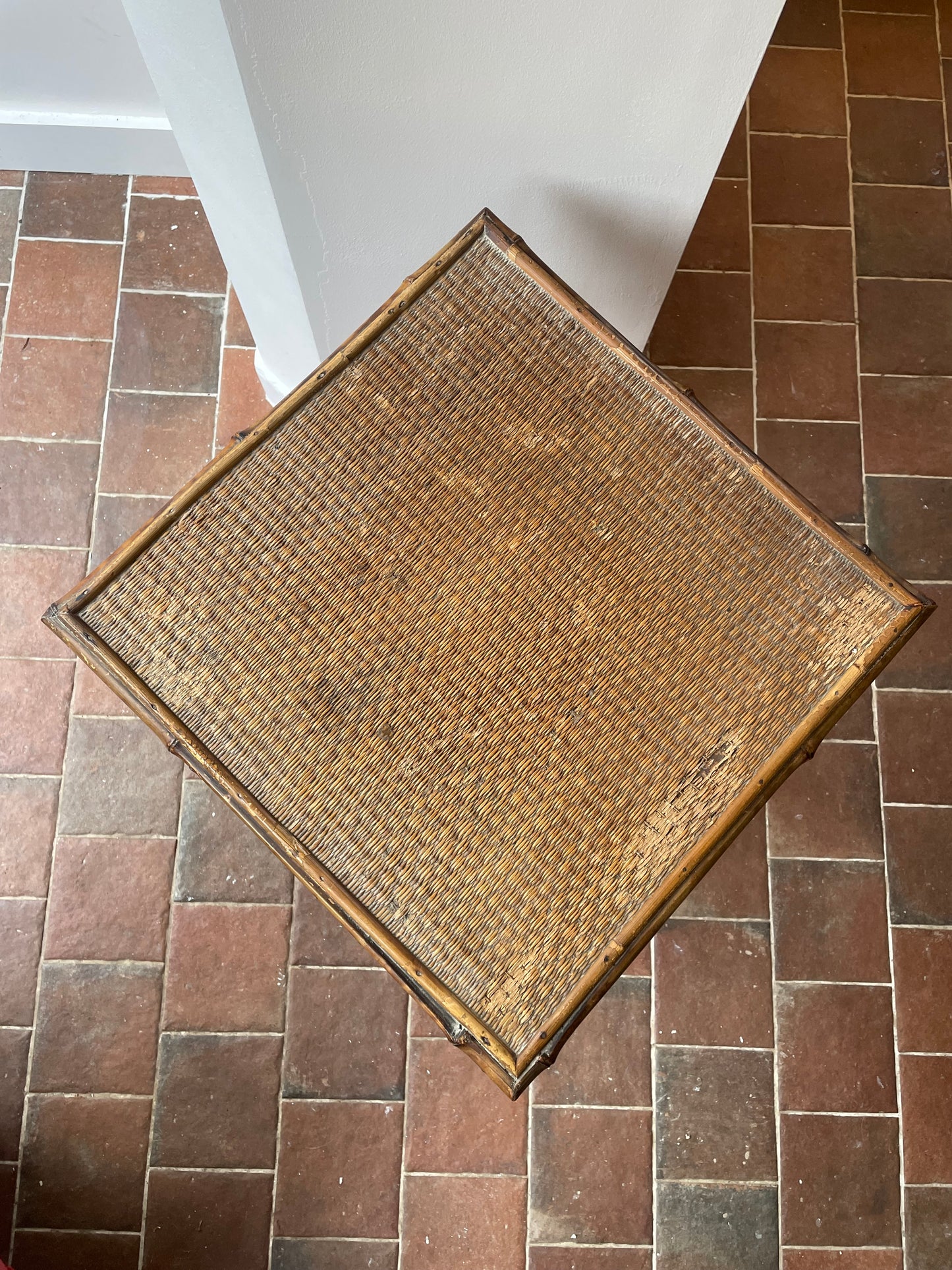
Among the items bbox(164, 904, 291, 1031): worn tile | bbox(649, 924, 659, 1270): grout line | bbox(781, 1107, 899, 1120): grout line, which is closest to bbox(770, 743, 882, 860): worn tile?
bbox(649, 924, 659, 1270): grout line

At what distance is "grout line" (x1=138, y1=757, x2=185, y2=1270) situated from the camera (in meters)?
1.48

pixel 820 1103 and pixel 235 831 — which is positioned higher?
pixel 235 831

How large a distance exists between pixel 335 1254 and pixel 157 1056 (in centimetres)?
40

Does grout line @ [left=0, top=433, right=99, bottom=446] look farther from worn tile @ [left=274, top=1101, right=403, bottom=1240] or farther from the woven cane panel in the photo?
worn tile @ [left=274, top=1101, right=403, bottom=1240]

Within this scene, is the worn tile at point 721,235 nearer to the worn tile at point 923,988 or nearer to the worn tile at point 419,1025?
the worn tile at point 923,988

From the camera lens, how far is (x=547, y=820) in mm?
923

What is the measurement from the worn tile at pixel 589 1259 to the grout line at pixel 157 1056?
1.91 feet

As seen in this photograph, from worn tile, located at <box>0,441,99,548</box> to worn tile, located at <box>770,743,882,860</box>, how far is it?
4.14 ft

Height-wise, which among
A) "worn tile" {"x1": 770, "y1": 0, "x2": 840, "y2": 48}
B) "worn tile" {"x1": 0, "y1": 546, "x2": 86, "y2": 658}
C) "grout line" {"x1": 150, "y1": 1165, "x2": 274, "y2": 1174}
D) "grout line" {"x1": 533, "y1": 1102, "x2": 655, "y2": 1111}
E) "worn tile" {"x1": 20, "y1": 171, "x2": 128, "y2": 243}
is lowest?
"grout line" {"x1": 533, "y1": 1102, "x2": 655, "y2": 1111}

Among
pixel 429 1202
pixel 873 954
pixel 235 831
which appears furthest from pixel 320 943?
pixel 873 954

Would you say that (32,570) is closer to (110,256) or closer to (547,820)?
(110,256)

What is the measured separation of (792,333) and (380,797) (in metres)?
1.29

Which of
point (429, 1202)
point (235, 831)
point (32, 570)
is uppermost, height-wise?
point (32, 570)

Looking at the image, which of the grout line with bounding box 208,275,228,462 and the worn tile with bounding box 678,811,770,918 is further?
the grout line with bounding box 208,275,228,462
